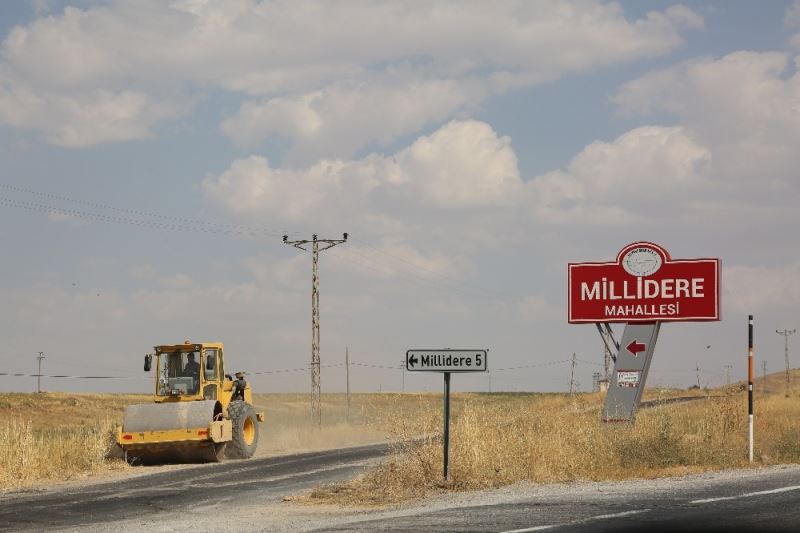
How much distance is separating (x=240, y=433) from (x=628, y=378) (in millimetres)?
11055

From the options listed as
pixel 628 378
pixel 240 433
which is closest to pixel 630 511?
pixel 240 433

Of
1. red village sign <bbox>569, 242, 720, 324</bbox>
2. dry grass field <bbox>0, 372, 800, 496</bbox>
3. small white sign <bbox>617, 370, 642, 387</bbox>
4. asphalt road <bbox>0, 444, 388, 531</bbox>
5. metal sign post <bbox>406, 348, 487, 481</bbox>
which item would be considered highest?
red village sign <bbox>569, 242, 720, 324</bbox>

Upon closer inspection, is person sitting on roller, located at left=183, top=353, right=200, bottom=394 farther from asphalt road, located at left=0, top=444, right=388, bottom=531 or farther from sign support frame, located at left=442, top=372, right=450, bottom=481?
sign support frame, located at left=442, top=372, right=450, bottom=481

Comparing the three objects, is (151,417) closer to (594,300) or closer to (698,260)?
(594,300)

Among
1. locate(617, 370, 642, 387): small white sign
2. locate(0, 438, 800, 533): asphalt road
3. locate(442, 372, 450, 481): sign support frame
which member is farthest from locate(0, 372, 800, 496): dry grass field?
locate(617, 370, 642, 387): small white sign

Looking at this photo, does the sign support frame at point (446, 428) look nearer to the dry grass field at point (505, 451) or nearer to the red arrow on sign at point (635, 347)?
the dry grass field at point (505, 451)

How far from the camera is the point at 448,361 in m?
16.4

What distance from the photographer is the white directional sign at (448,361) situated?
643 inches

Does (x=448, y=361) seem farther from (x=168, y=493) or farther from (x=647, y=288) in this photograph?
(x=647, y=288)

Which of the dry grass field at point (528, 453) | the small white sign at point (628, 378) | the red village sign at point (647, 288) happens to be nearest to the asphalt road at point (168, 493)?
the dry grass field at point (528, 453)

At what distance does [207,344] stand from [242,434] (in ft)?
8.40

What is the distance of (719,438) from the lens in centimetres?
2283

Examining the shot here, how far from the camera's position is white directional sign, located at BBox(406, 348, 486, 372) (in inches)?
643

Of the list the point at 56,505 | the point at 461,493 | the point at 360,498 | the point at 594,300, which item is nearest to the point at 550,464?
the point at 461,493
